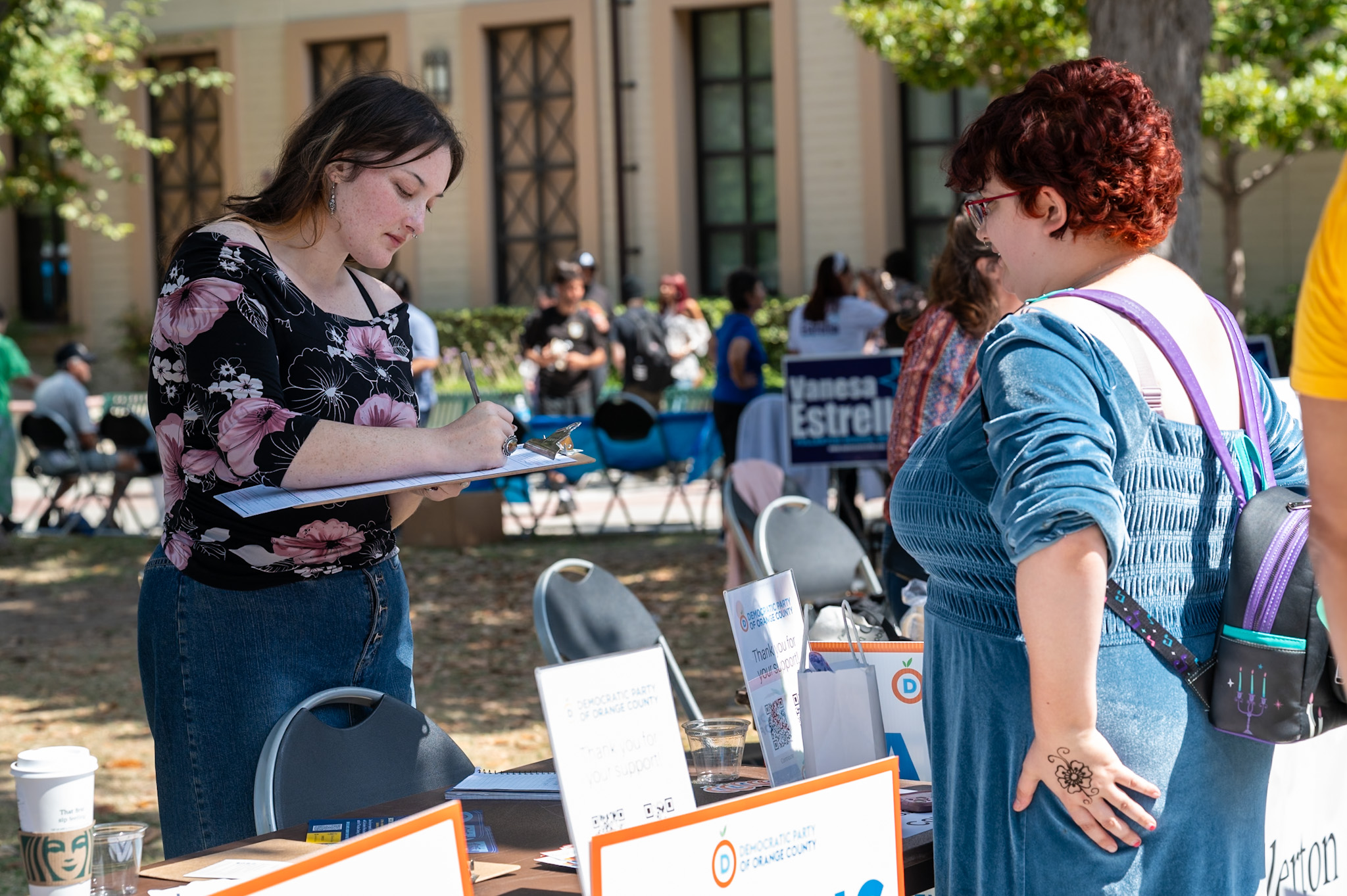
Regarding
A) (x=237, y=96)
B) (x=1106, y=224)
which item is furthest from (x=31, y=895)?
(x=237, y=96)

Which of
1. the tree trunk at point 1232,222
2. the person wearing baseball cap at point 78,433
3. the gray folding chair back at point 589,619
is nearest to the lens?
the gray folding chair back at point 589,619

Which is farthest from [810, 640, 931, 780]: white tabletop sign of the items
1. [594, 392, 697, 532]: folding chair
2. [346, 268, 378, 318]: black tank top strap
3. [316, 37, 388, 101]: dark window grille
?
[316, 37, 388, 101]: dark window grille

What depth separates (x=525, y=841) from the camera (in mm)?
2076

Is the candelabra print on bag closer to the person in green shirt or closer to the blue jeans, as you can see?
the blue jeans

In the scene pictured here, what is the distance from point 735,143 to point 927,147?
232 cm

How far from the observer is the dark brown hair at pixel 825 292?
9.23 metres

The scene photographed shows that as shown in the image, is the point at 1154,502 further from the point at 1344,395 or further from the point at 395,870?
the point at 395,870

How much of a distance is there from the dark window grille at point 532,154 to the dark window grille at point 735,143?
64.5 inches

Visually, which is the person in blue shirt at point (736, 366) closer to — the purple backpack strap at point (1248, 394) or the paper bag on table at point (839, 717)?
the paper bag on table at point (839, 717)

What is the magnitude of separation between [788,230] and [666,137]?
1.89 meters

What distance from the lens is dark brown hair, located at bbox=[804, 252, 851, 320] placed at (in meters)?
9.23

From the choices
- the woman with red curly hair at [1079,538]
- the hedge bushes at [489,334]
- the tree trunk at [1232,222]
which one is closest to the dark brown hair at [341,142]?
the woman with red curly hair at [1079,538]

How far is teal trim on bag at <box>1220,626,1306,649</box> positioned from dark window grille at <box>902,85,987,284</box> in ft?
51.4

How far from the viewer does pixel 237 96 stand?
1952cm
